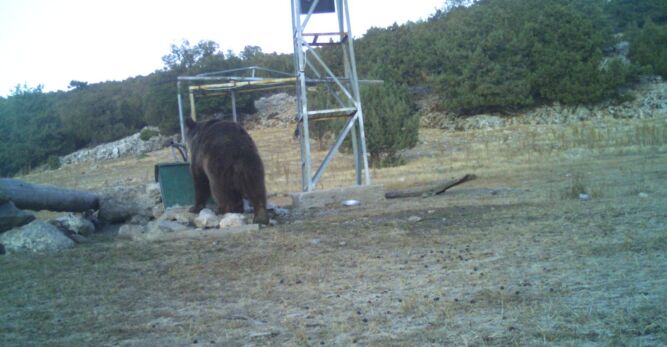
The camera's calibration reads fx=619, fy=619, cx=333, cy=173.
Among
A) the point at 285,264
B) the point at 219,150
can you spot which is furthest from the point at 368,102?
the point at 285,264

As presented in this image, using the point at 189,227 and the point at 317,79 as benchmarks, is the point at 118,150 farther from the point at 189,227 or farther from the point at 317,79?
the point at 189,227

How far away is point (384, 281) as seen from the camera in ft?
17.2

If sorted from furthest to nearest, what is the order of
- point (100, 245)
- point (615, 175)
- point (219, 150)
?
1. point (615, 175)
2. point (219, 150)
3. point (100, 245)

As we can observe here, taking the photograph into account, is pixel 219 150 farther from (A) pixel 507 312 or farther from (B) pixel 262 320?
(A) pixel 507 312

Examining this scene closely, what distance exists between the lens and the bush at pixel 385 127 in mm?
22297

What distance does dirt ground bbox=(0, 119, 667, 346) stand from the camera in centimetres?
393

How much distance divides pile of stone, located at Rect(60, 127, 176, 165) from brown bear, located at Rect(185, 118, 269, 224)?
2774cm

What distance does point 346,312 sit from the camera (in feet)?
14.4

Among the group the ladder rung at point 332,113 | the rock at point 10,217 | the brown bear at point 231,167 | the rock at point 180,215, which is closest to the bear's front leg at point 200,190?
the brown bear at point 231,167

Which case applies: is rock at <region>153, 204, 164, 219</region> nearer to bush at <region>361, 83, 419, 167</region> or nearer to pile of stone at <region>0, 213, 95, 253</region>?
pile of stone at <region>0, 213, 95, 253</region>

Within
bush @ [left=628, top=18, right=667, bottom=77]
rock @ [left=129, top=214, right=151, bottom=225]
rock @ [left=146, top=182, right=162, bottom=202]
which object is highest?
bush @ [left=628, top=18, right=667, bottom=77]

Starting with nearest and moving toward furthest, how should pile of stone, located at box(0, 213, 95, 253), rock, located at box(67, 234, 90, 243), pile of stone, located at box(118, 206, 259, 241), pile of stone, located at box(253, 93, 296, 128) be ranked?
pile of stone, located at box(0, 213, 95, 253) < pile of stone, located at box(118, 206, 259, 241) < rock, located at box(67, 234, 90, 243) < pile of stone, located at box(253, 93, 296, 128)

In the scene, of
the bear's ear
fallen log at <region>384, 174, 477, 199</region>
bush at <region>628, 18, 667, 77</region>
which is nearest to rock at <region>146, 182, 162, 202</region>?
the bear's ear

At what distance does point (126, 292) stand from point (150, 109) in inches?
1424
